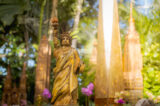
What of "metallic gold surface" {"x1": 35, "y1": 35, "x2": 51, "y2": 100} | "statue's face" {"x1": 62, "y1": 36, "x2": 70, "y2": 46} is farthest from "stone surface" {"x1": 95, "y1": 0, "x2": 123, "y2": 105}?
"statue's face" {"x1": 62, "y1": 36, "x2": 70, "y2": 46}

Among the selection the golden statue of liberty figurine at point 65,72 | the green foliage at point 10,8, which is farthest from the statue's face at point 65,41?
the green foliage at point 10,8

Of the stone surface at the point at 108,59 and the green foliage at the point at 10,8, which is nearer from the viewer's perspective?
the stone surface at the point at 108,59

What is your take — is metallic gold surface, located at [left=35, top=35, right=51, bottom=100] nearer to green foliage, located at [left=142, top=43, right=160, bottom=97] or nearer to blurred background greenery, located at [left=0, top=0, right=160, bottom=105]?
blurred background greenery, located at [left=0, top=0, right=160, bottom=105]

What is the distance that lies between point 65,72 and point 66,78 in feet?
0.46

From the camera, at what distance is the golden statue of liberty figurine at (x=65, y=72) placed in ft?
16.9

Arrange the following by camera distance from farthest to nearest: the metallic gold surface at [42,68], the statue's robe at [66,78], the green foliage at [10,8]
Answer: the green foliage at [10,8], the metallic gold surface at [42,68], the statue's robe at [66,78]

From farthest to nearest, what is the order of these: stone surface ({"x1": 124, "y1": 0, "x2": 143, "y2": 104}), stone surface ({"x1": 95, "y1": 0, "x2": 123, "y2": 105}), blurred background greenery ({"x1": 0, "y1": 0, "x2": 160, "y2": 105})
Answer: blurred background greenery ({"x1": 0, "y1": 0, "x2": 160, "y2": 105}) < stone surface ({"x1": 124, "y1": 0, "x2": 143, "y2": 104}) < stone surface ({"x1": 95, "y1": 0, "x2": 123, "y2": 105})

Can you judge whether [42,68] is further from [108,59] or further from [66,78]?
[66,78]

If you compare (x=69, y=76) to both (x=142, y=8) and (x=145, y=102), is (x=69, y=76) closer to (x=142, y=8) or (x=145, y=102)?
(x=145, y=102)

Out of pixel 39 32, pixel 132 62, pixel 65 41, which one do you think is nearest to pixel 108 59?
pixel 132 62

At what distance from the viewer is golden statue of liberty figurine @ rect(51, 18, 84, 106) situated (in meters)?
5.14

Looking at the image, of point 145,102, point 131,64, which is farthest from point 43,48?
point 145,102

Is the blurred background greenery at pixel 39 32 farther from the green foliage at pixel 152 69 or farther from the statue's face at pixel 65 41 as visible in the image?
the statue's face at pixel 65 41

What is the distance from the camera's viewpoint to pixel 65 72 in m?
5.28
